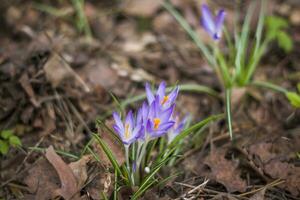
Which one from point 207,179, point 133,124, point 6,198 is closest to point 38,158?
point 6,198

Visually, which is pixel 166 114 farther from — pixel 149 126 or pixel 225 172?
pixel 225 172

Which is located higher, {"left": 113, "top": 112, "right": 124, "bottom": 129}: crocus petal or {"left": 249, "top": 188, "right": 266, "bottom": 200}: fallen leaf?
{"left": 113, "top": 112, "right": 124, "bottom": 129}: crocus petal

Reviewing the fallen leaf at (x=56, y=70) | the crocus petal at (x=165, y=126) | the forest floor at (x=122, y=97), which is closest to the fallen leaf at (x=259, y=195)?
the forest floor at (x=122, y=97)

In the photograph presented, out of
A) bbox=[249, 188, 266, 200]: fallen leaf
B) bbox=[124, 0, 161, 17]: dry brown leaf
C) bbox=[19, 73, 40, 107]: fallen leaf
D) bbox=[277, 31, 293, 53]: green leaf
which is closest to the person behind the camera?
bbox=[249, 188, 266, 200]: fallen leaf

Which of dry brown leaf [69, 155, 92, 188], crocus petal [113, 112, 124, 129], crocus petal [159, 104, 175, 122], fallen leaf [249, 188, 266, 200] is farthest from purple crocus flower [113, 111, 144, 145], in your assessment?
fallen leaf [249, 188, 266, 200]

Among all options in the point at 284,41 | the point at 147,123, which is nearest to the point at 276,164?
the point at 147,123

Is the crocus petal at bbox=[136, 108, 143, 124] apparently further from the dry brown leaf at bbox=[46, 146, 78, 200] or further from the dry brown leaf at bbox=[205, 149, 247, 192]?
the dry brown leaf at bbox=[205, 149, 247, 192]

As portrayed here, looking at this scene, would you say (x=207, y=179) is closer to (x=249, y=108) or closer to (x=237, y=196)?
(x=237, y=196)

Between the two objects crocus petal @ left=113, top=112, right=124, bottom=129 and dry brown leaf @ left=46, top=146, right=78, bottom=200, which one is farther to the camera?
dry brown leaf @ left=46, top=146, right=78, bottom=200
